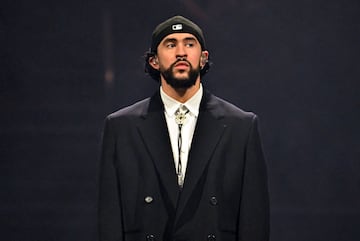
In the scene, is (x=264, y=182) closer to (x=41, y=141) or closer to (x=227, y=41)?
(x=227, y=41)

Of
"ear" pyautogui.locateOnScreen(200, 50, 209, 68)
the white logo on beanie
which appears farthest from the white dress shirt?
the white logo on beanie

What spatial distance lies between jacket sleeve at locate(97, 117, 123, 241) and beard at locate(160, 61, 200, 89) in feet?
0.87

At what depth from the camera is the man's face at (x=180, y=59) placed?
8.34 feet

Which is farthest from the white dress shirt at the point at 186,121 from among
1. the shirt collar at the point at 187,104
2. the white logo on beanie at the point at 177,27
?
the white logo on beanie at the point at 177,27

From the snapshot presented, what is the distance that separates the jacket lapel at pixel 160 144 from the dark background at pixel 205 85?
0.54m

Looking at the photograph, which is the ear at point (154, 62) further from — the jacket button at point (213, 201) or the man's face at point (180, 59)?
the jacket button at point (213, 201)

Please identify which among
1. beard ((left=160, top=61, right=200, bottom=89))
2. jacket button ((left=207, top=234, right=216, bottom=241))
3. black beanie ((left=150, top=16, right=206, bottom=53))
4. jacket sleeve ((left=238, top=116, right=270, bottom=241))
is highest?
black beanie ((left=150, top=16, right=206, bottom=53))

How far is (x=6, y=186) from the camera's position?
3209mm

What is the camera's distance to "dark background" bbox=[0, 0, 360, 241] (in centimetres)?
311

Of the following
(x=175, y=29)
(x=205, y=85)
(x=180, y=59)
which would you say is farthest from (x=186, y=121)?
(x=205, y=85)

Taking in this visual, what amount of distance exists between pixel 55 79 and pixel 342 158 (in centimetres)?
123

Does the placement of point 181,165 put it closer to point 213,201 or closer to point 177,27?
point 213,201

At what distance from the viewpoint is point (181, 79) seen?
2543 mm

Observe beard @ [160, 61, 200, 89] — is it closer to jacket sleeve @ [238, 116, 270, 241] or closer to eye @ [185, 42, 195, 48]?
eye @ [185, 42, 195, 48]
